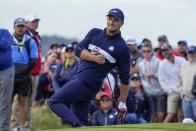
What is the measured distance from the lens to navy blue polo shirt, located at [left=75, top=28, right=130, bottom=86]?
496 inches

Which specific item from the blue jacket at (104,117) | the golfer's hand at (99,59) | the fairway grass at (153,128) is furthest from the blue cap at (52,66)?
the fairway grass at (153,128)

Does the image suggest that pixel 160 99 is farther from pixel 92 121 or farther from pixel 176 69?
pixel 92 121

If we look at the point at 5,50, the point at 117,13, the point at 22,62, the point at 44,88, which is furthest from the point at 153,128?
the point at 44,88

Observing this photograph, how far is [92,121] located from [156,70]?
3.18m

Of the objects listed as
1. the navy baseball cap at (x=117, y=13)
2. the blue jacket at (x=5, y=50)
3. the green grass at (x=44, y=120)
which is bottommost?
the green grass at (x=44, y=120)

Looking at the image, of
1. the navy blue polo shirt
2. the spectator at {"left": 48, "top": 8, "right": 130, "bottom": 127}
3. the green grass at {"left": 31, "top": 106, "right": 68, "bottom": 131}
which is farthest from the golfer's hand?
the green grass at {"left": 31, "top": 106, "right": 68, "bottom": 131}

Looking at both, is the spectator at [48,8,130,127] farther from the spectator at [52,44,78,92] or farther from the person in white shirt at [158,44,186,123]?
→ the person in white shirt at [158,44,186,123]

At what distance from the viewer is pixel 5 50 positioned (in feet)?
48.1

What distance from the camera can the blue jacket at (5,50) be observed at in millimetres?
14562

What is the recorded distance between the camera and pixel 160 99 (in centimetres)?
1845

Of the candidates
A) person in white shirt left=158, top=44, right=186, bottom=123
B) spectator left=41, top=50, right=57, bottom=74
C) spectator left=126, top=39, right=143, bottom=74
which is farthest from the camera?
spectator left=41, top=50, right=57, bottom=74

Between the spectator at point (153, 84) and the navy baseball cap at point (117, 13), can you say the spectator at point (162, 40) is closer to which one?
the spectator at point (153, 84)

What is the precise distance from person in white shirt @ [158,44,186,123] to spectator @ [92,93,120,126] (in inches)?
76.5

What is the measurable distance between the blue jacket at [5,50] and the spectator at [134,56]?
4.84 metres
